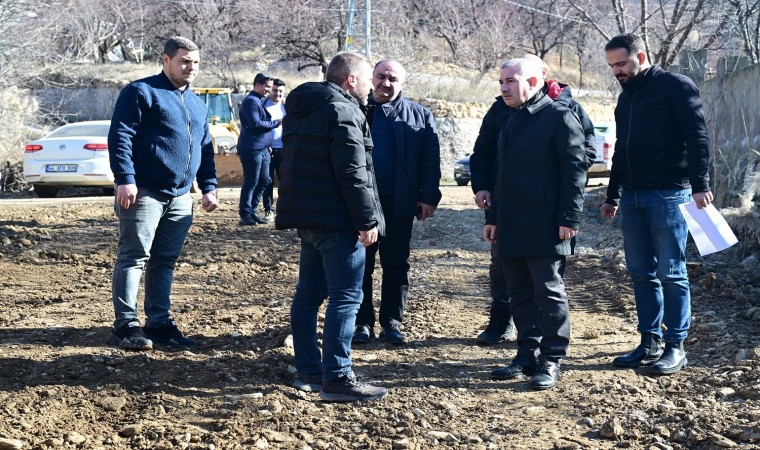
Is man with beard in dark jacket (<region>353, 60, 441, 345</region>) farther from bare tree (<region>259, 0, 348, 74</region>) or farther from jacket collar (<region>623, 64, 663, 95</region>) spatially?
bare tree (<region>259, 0, 348, 74</region>)

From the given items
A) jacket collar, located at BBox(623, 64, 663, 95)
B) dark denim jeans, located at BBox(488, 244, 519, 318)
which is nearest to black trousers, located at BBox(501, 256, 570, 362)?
dark denim jeans, located at BBox(488, 244, 519, 318)

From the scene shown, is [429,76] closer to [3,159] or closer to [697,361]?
[3,159]

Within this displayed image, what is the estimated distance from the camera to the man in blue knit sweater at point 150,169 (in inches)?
220

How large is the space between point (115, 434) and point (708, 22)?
1271 cm

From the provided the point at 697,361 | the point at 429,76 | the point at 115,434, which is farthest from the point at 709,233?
the point at 429,76

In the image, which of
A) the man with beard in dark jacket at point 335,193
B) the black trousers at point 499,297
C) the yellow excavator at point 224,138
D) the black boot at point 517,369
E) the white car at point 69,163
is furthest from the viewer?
the yellow excavator at point 224,138

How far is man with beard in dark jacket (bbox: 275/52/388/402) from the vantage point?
186 inches

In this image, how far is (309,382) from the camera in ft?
16.7

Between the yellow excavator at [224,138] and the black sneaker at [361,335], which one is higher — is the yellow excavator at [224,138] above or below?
above

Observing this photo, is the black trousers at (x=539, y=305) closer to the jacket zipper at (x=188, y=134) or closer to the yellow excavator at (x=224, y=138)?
the jacket zipper at (x=188, y=134)

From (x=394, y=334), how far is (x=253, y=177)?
535cm

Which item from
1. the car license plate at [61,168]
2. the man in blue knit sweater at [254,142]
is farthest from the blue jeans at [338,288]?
the car license plate at [61,168]

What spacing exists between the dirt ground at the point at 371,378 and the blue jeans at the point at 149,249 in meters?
0.33

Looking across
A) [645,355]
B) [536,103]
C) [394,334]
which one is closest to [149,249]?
[394,334]
